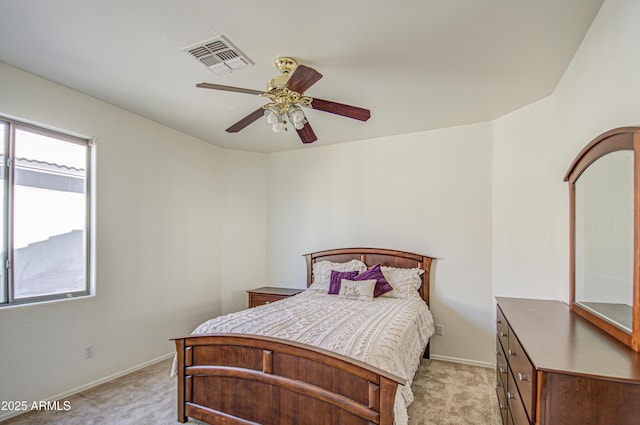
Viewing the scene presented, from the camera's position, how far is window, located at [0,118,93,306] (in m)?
2.51

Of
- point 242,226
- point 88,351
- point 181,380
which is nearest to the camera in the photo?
point 181,380

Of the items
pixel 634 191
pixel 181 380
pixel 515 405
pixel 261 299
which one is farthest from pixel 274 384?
pixel 261 299

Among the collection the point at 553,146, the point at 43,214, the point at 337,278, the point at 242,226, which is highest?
the point at 553,146

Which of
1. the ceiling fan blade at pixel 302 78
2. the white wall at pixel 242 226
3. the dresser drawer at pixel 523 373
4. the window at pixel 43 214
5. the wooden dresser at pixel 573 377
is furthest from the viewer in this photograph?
the white wall at pixel 242 226

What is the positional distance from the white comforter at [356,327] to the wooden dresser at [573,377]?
671 mm

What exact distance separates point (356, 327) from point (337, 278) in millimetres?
1350

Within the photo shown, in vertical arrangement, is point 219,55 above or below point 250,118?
above

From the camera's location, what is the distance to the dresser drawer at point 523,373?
130 cm

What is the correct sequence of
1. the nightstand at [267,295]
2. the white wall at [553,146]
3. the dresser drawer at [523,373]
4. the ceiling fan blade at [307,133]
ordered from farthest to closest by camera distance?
the nightstand at [267,295] < the ceiling fan blade at [307,133] < the white wall at [553,146] < the dresser drawer at [523,373]

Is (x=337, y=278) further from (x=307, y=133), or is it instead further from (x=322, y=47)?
(x=322, y=47)

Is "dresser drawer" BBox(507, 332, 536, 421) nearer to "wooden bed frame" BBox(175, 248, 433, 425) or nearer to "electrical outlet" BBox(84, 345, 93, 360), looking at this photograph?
"wooden bed frame" BBox(175, 248, 433, 425)

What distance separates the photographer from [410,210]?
3.93m

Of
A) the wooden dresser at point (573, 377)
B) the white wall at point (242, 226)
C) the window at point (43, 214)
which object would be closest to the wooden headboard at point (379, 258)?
the white wall at point (242, 226)

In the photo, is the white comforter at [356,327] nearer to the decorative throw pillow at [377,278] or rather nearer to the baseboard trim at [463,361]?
the decorative throw pillow at [377,278]
